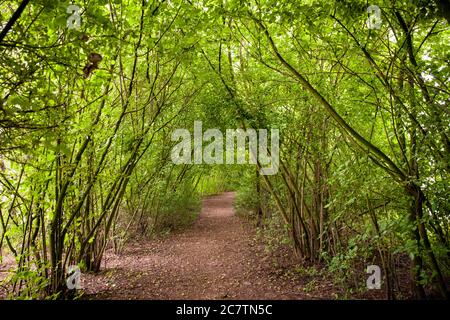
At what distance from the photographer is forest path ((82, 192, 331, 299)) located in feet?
14.2

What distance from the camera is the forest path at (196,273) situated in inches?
170

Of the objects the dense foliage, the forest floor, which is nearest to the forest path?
the forest floor

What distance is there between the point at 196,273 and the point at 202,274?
135 mm

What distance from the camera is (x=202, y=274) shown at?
5277 millimetres

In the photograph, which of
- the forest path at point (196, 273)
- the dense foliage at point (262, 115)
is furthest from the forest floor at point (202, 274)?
the dense foliage at point (262, 115)

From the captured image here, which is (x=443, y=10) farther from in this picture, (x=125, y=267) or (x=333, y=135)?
(x=125, y=267)

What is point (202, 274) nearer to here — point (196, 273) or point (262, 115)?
point (196, 273)

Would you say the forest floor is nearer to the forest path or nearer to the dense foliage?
the forest path

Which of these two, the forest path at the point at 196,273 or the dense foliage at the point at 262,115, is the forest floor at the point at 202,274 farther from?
the dense foliage at the point at 262,115

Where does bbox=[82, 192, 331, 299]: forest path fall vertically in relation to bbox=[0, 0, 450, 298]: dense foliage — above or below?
below

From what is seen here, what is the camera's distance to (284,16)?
9.45ft

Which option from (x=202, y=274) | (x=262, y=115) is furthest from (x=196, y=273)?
(x=262, y=115)

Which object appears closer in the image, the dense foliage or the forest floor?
the dense foliage
